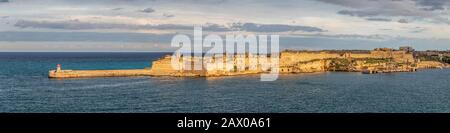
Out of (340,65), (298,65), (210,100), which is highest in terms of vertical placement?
(298,65)

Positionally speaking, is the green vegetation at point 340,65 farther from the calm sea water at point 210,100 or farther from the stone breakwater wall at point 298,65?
the calm sea water at point 210,100

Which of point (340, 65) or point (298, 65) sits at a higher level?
point (298, 65)

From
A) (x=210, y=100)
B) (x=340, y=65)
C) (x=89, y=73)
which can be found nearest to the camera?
(x=210, y=100)

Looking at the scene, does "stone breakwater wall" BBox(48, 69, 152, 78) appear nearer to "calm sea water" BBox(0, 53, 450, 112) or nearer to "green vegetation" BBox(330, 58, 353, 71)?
"calm sea water" BBox(0, 53, 450, 112)

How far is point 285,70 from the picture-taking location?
1730 inches

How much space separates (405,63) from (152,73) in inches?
1155

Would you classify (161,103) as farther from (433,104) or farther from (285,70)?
(285,70)

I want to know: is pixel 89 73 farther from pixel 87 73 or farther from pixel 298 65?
pixel 298 65

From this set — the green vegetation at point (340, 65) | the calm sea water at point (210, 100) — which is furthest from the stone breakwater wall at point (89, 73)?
the green vegetation at point (340, 65)

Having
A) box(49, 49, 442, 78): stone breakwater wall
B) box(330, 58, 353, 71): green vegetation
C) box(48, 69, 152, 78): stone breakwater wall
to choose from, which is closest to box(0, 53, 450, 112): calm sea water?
box(48, 69, 152, 78): stone breakwater wall

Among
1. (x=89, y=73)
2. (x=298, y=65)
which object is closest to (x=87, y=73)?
(x=89, y=73)

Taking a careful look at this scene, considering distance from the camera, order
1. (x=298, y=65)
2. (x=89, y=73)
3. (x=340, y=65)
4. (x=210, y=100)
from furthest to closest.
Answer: (x=340, y=65)
(x=298, y=65)
(x=89, y=73)
(x=210, y=100)

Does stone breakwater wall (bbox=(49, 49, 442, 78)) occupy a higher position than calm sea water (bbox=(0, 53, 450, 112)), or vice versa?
stone breakwater wall (bbox=(49, 49, 442, 78))
